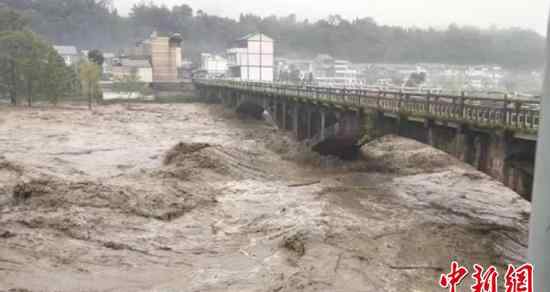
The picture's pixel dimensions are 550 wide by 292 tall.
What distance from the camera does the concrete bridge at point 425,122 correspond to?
51.8 feet

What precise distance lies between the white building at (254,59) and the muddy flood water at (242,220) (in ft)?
233

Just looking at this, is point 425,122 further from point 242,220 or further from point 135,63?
point 135,63

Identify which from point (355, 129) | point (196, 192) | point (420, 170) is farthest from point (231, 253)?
point (420, 170)

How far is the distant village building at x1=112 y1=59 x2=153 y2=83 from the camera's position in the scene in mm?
97531

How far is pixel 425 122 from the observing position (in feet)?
68.8

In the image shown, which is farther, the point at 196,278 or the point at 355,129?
the point at 355,129

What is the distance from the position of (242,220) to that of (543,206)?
15.6 metres

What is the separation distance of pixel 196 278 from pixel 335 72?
348 feet

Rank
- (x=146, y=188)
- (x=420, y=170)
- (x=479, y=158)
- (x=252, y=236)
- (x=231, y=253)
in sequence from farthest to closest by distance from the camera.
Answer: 1. (x=420, y=170)
2. (x=146, y=188)
3. (x=479, y=158)
4. (x=252, y=236)
5. (x=231, y=253)

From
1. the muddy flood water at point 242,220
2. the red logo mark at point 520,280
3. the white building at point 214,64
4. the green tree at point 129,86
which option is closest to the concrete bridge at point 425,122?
the muddy flood water at point 242,220

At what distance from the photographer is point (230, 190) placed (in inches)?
923

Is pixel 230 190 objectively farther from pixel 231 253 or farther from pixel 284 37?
pixel 284 37

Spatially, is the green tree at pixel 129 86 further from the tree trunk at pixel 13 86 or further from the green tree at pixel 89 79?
the tree trunk at pixel 13 86

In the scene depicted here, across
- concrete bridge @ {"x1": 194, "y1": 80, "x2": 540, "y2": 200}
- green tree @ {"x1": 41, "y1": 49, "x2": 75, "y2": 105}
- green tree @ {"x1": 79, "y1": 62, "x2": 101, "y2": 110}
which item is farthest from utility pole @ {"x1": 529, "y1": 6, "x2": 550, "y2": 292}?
green tree @ {"x1": 79, "y1": 62, "x2": 101, "y2": 110}
